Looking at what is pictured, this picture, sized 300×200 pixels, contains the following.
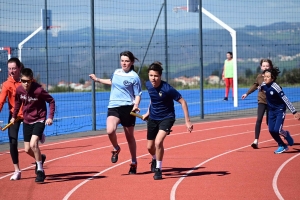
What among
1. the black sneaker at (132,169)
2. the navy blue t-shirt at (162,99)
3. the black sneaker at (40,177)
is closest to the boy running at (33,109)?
the black sneaker at (40,177)

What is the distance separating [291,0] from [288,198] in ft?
66.6

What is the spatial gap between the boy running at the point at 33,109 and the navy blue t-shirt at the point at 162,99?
1.58 m

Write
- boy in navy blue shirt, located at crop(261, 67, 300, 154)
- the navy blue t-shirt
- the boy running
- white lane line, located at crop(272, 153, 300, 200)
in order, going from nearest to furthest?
1. white lane line, located at crop(272, 153, 300, 200)
2. the boy running
3. the navy blue t-shirt
4. boy in navy blue shirt, located at crop(261, 67, 300, 154)

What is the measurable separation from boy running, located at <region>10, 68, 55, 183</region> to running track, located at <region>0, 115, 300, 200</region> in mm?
538

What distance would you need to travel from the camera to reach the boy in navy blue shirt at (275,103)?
13.2 m

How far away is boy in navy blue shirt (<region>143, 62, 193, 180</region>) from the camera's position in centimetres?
1056

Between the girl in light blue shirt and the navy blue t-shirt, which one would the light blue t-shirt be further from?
the navy blue t-shirt

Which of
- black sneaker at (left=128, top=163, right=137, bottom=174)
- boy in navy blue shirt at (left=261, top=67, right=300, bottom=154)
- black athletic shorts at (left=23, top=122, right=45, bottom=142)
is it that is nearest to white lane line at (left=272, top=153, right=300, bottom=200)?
boy in navy blue shirt at (left=261, top=67, right=300, bottom=154)

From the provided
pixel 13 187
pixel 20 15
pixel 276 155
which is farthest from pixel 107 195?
pixel 20 15

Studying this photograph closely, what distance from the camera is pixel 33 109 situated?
10539 millimetres

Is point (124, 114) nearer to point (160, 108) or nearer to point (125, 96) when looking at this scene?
point (125, 96)

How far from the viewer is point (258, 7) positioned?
88.0 ft

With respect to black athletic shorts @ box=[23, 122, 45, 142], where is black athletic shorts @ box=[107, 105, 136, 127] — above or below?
above

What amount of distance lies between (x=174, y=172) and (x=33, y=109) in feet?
8.40
